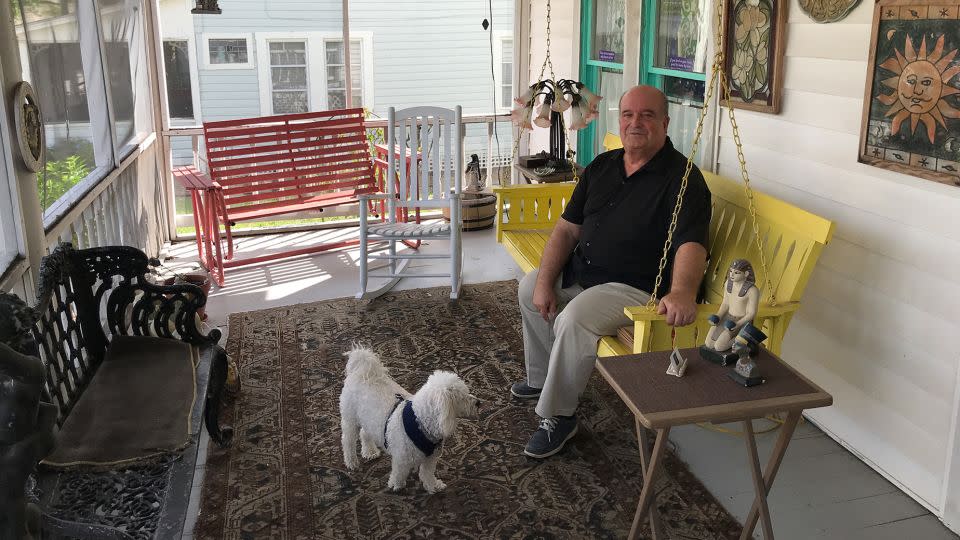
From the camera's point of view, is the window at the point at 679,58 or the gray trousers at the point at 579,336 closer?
the gray trousers at the point at 579,336

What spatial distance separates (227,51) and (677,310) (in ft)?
15.3

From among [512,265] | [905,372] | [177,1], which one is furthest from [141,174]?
[905,372]

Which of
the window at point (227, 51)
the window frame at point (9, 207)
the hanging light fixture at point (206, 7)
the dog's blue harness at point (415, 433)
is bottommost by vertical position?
the dog's blue harness at point (415, 433)

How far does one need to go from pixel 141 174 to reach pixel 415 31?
321cm

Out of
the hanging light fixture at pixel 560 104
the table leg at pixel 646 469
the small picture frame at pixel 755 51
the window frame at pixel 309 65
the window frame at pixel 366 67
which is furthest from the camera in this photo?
the window frame at pixel 366 67

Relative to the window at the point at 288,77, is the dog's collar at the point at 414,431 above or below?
below

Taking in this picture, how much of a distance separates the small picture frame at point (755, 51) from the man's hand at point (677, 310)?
1.08 metres

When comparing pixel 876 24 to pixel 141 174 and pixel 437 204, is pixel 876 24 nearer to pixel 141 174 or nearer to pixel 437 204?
pixel 437 204

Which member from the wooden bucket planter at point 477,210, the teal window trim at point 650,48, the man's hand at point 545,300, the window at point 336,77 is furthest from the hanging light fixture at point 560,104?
the window at point 336,77

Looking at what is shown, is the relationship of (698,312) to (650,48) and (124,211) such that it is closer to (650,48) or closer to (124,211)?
(650,48)

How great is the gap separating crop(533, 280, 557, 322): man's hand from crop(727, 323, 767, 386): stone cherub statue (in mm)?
1084

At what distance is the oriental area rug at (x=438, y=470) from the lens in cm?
249

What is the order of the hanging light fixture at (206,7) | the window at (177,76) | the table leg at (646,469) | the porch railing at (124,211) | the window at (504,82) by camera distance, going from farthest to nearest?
the window at (504,82), the window at (177,76), the hanging light fixture at (206,7), the porch railing at (124,211), the table leg at (646,469)

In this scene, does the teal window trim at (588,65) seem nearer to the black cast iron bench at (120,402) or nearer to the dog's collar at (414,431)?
the dog's collar at (414,431)
